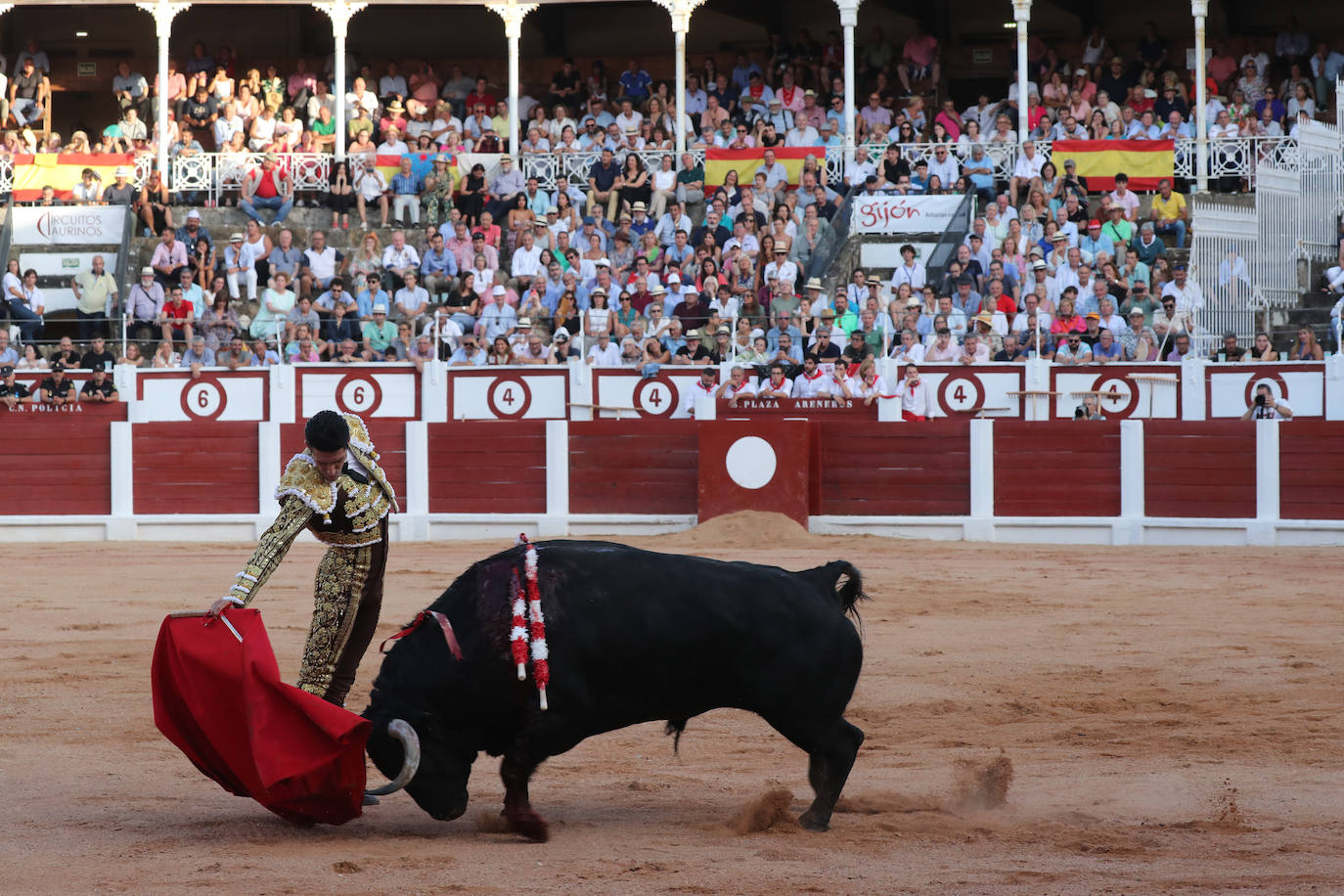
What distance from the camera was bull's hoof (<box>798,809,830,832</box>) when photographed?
4.38 m

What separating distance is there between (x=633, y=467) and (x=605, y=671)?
910cm

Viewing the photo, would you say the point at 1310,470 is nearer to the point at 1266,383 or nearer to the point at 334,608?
A: the point at 1266,383

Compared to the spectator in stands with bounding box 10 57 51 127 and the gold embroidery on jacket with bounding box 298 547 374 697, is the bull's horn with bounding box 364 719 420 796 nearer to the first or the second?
the gold embroidery on jacket with bounding box 298 547 374 697

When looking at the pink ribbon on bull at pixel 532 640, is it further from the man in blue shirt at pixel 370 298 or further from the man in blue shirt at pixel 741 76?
the man in blue shirt at pixel 741 76

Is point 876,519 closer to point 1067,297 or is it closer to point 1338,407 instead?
point 1067,297

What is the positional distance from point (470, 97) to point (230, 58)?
10.8ft

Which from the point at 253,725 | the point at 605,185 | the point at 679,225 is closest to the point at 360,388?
the point at 679,225

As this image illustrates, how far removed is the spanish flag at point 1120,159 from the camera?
1711 centimetres

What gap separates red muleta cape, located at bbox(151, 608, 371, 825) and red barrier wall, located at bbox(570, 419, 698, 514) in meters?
8.94

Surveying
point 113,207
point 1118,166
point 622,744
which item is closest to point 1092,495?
point 1118,166

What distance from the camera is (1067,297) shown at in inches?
564

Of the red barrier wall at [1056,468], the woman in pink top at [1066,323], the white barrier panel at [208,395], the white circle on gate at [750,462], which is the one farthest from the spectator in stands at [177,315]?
the woman in pink top at [1066,323]

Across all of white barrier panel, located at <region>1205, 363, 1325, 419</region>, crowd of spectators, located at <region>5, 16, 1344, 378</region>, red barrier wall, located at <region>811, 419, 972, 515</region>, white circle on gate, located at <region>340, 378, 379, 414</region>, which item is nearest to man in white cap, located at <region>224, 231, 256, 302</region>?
crowd of spectators, located at <region>5, 16, 1344, 378</region>

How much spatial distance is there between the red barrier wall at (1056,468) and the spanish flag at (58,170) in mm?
10667
